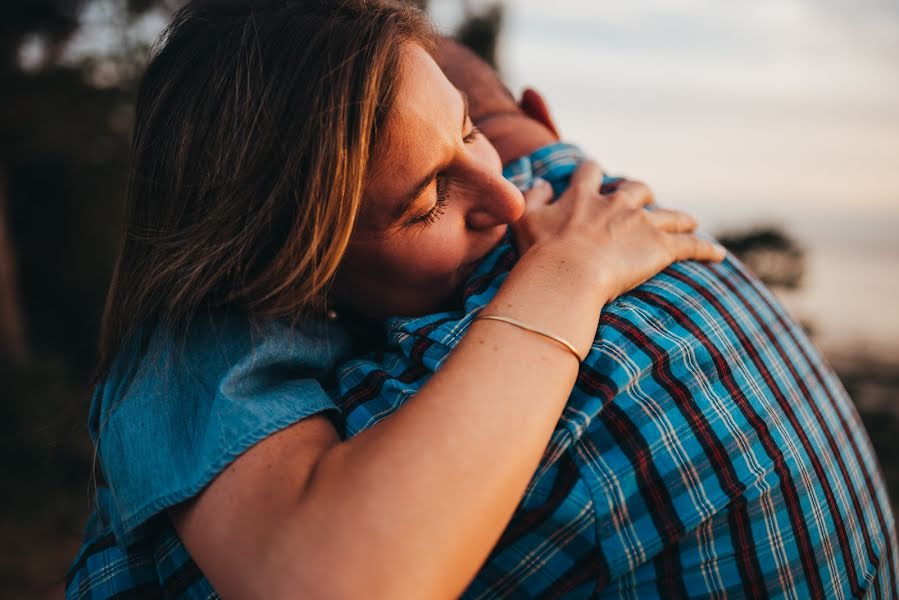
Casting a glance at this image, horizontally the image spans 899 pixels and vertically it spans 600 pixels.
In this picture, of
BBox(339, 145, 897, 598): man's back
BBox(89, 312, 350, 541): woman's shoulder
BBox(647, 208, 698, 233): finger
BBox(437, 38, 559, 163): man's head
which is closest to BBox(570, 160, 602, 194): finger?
BBox(647, 208, 698, 233): finger

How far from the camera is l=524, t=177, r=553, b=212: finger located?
6.27 ft

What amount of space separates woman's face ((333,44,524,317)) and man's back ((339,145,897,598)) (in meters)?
0.17

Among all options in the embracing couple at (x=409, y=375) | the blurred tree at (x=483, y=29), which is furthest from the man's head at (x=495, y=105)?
the blurred tree at (x=483, y=29)

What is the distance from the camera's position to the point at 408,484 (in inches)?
45.6

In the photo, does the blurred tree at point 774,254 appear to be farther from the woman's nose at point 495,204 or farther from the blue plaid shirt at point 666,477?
the woman's nose at point 495,204

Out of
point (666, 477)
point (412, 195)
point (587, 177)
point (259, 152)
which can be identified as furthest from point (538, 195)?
point (666, 477)

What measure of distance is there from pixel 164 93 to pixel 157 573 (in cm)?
109

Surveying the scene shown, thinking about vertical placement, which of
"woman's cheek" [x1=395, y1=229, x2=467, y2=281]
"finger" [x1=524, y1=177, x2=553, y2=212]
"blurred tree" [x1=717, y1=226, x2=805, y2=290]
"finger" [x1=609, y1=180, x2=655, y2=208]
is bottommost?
"blurred tree" [x1=717, y1=226, x2=805, y2=290]

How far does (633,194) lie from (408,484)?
1180 mm

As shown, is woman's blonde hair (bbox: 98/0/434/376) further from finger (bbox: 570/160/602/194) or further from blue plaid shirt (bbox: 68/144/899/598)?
finger (bbox: 570/160/602/194)

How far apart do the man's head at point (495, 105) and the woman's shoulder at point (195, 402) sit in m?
1.09

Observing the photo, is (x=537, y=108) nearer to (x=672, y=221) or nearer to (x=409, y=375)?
(x=672, y=221)

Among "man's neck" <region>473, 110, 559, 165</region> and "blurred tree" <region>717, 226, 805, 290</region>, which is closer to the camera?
"man's neck" <region>473, 110, 559, 165</region>

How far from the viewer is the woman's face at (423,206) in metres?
1.59
